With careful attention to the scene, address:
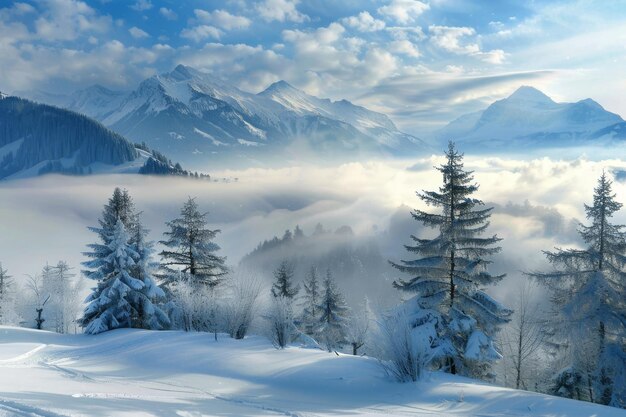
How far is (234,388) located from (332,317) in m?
29.6

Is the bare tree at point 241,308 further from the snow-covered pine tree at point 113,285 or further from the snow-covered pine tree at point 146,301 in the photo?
the snow-covered pine tree at point 113,285

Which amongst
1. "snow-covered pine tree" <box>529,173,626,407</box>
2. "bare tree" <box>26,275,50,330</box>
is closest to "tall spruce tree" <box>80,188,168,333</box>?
"bare tree" <box>26,275,50,330</box>

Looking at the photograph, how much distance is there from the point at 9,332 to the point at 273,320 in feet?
55.3

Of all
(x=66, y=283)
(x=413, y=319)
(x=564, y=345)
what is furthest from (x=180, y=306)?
(x=66, y=283)

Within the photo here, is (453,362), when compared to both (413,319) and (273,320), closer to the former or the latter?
(413,319)

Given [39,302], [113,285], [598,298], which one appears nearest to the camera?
[598,298]

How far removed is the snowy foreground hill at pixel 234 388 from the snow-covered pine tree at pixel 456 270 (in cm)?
473

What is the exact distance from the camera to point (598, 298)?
18.0 m

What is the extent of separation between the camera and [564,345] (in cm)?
2216

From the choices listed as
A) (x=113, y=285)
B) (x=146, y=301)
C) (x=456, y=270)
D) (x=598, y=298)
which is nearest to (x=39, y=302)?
(x=113, y=285)

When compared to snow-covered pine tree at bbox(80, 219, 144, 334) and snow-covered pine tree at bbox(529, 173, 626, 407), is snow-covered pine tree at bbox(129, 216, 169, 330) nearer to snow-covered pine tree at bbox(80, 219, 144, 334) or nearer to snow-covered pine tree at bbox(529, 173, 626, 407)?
snow-covered pine tree at bbox(80, 219, 144, 334)

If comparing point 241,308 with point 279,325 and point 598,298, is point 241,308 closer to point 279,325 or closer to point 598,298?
point 279,325

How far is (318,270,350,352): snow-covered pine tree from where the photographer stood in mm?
40781

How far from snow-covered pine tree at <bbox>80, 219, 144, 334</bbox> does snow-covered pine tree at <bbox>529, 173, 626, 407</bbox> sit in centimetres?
2306
